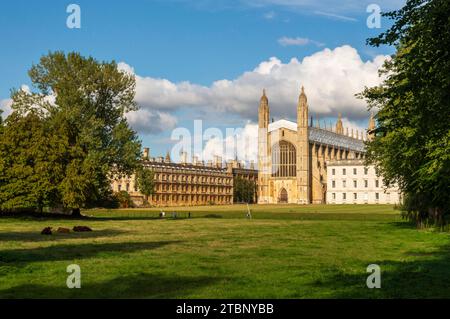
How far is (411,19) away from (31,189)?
41671 mm

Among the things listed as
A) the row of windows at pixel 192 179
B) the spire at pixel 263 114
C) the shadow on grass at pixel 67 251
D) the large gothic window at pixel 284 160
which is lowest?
the shadow on grass at pixel 67 251

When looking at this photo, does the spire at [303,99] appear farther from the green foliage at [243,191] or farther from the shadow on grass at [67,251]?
the shadow on grass at [67,251]

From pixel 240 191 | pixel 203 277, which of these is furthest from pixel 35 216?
pixel 240 191

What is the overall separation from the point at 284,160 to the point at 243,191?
23258 millimetres

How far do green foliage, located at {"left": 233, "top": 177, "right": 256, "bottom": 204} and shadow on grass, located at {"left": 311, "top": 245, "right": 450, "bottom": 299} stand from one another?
158m

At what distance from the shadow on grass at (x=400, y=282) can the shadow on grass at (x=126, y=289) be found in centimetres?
340

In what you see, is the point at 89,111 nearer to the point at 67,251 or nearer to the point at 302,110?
the point at 67,251

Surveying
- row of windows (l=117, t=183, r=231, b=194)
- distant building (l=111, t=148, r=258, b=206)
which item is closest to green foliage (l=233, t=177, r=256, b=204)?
distant building (l=111, t=148, r=258, b=206)

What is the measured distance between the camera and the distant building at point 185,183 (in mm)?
149375

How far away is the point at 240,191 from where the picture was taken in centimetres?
17850

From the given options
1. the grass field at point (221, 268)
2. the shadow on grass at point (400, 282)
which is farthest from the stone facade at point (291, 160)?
the shadow on grass at point (400, 282)

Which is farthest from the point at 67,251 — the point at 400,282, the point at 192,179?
the point at 192,179

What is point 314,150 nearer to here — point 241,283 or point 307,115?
point 307,115

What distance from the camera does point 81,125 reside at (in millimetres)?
59062
